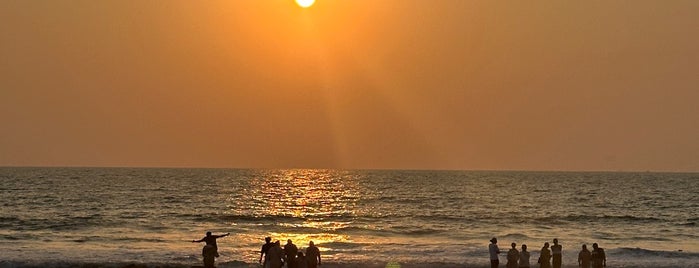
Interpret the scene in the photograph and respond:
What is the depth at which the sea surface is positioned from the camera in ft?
133

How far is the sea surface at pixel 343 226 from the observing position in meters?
40.6

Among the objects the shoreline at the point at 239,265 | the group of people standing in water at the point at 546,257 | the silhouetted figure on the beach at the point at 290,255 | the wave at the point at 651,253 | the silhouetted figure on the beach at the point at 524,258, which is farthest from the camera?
the wave at the point at 651,253

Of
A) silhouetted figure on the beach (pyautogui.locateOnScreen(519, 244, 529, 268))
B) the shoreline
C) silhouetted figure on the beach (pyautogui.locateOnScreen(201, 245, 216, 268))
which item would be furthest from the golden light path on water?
silhouetted figure on the beach (pyautogui.locateOnScreen(519, 244, 529, 268))

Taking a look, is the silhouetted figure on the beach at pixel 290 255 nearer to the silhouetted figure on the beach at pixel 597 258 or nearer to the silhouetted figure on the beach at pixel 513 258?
the silhouetted figure on the beach at pixel 513 258

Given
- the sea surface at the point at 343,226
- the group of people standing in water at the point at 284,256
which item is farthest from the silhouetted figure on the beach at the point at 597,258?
the group of people standing in water at the point at 284,256

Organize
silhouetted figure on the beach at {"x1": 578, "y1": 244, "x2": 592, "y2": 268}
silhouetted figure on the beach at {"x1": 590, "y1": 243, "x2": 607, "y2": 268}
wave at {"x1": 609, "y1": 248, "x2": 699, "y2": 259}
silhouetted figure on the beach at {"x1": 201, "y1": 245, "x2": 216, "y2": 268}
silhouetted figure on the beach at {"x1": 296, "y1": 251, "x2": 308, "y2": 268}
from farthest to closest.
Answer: wave at {"x1": 609, "y1": 248, "x2": 699, "y2": 259} → silhouetted figure on the beach at {"x1": 578, "y1": 244, "x2": 592, "y2": 268} → silhouetted figure on the beach at {"x1": 590, "y1": 243, "x2": 607, "y2": 268} → silhouetted figure on the beach at {"x1": 201, "y1": 245, "x2": 216, "y2": 268} → silhouetted figure on the beach at {"x1": 296, "y1": 251, "x2": 308, "y2": 268}

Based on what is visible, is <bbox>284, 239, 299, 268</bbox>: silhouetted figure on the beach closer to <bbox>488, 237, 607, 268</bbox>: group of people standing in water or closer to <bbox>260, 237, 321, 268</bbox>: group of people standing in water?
<bbox>260, 237, 321, 268</bbox>: group of people standing in water

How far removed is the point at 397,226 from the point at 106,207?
28.1 m

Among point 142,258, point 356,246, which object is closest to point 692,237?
point 356,246

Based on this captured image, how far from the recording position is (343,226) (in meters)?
59.8

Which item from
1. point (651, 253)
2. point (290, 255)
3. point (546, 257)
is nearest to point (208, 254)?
point (290, 255)

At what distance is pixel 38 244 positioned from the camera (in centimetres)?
4588

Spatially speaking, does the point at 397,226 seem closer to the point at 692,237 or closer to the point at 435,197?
the point at 692,237

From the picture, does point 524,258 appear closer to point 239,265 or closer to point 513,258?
point 513,258
